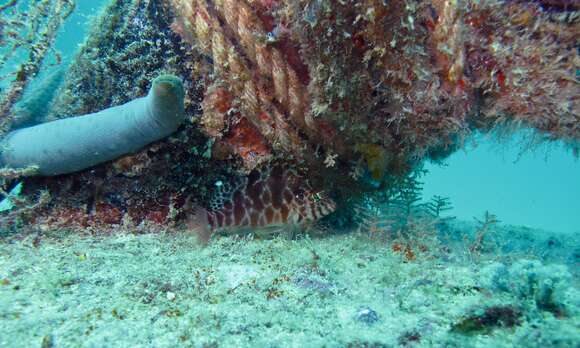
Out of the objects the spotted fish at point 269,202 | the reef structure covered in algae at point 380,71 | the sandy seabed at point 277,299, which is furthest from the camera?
the spotted fish at point 269,202

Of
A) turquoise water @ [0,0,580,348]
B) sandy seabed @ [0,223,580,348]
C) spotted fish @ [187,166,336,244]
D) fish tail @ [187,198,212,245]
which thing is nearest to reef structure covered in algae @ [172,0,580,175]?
spotted fish @ [187,166,336,244]

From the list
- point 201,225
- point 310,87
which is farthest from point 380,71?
point 201,225

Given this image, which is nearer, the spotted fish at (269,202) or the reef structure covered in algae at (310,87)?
the reef structure covered in algae at (310,87)

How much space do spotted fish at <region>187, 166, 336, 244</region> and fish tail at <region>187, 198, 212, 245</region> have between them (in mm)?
177

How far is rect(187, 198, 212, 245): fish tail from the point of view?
12.6 ft

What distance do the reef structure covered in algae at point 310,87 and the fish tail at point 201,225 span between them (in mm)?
476

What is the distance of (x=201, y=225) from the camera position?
153 inches

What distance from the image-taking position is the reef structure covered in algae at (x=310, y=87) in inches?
110

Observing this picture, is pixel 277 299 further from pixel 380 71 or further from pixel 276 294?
pixel 380 71

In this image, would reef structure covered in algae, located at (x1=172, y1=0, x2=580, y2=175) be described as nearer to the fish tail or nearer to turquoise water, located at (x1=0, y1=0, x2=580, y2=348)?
turquoise water, located at (x1=0, y1=0, x2=580, y2=348)

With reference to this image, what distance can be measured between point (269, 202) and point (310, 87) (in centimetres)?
161

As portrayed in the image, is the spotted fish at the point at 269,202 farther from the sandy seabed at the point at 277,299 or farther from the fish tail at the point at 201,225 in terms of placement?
the sandy seabed at the point at 277,299

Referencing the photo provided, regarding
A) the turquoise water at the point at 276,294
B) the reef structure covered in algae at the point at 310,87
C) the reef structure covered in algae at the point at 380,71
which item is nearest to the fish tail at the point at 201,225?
the turquoise water at the point at 276,294

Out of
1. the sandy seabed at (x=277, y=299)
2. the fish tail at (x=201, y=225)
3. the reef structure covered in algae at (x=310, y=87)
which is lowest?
the sandy seabed at (x=277, y=299)
